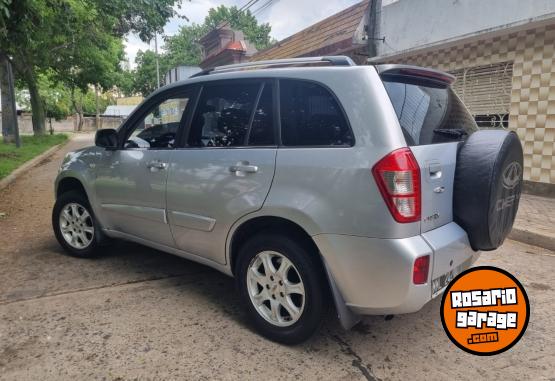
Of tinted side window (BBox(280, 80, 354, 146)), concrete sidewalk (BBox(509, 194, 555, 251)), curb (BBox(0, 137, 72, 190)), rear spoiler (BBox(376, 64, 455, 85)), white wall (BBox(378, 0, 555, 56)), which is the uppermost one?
white wall (BBox(378, 0, 555, 56))

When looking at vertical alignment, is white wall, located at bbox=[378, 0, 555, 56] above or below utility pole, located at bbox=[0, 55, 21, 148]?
above

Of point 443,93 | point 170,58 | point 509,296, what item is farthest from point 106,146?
point 170,58

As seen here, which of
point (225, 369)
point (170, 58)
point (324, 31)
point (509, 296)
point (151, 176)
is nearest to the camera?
point (509, 296)

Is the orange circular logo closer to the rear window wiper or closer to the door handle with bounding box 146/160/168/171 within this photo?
the rear window wiper

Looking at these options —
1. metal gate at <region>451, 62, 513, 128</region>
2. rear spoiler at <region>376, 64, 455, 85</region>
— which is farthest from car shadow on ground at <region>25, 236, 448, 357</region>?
metal gate at <region>451, 62, 513, 128</region>

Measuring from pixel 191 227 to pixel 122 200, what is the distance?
96 centimetres

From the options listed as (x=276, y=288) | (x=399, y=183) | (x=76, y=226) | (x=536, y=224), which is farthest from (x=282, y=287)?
(x=536, y=224)

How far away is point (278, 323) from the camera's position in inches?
109

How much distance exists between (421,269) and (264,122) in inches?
53.7

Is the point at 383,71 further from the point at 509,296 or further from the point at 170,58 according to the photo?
the point at 170,58

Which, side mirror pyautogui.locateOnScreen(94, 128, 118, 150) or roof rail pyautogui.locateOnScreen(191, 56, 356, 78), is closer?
roof rail pyautogui.locateOnScreen(191, 56, 356, 78)

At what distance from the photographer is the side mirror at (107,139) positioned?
3863 mm

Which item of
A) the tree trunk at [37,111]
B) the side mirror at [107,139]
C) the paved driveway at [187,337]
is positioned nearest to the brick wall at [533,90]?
the paved driveway at [187,337]

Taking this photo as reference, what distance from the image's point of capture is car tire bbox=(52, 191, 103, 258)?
423 centimetres
